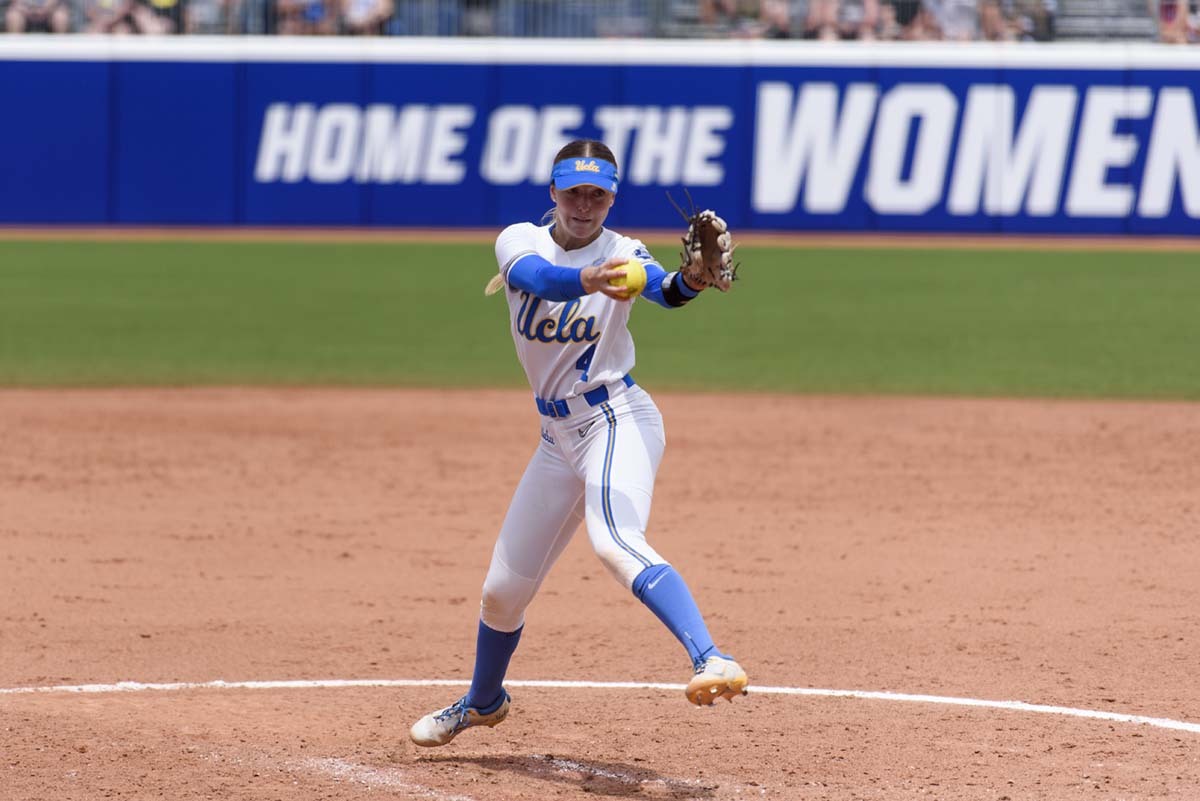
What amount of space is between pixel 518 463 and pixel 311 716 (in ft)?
18.0

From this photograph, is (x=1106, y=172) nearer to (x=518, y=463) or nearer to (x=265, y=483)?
(x=518, y=463)

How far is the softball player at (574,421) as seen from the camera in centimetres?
526

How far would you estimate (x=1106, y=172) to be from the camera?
22.8 m

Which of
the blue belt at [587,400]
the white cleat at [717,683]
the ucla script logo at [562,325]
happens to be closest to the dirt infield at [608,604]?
the white cleat at [717,683]

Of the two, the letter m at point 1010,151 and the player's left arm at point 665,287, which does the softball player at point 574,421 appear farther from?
the letter m at point 1010,151

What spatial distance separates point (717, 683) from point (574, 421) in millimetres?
1105

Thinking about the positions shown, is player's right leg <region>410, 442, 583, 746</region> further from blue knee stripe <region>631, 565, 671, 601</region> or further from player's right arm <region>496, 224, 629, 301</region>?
player's right arm <region>496, 224, 629, 301</region>

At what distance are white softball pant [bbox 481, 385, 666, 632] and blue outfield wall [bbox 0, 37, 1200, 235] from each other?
18.1 metres

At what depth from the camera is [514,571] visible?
559 cm

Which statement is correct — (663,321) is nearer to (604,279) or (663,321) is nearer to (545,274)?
(545,274)

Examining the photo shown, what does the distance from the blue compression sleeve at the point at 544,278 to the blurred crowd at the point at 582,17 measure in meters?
19.3

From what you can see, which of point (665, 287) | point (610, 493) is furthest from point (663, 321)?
point (610, 493)

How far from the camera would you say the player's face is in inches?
213

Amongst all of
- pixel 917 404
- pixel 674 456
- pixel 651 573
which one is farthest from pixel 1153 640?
pixel 917 404
